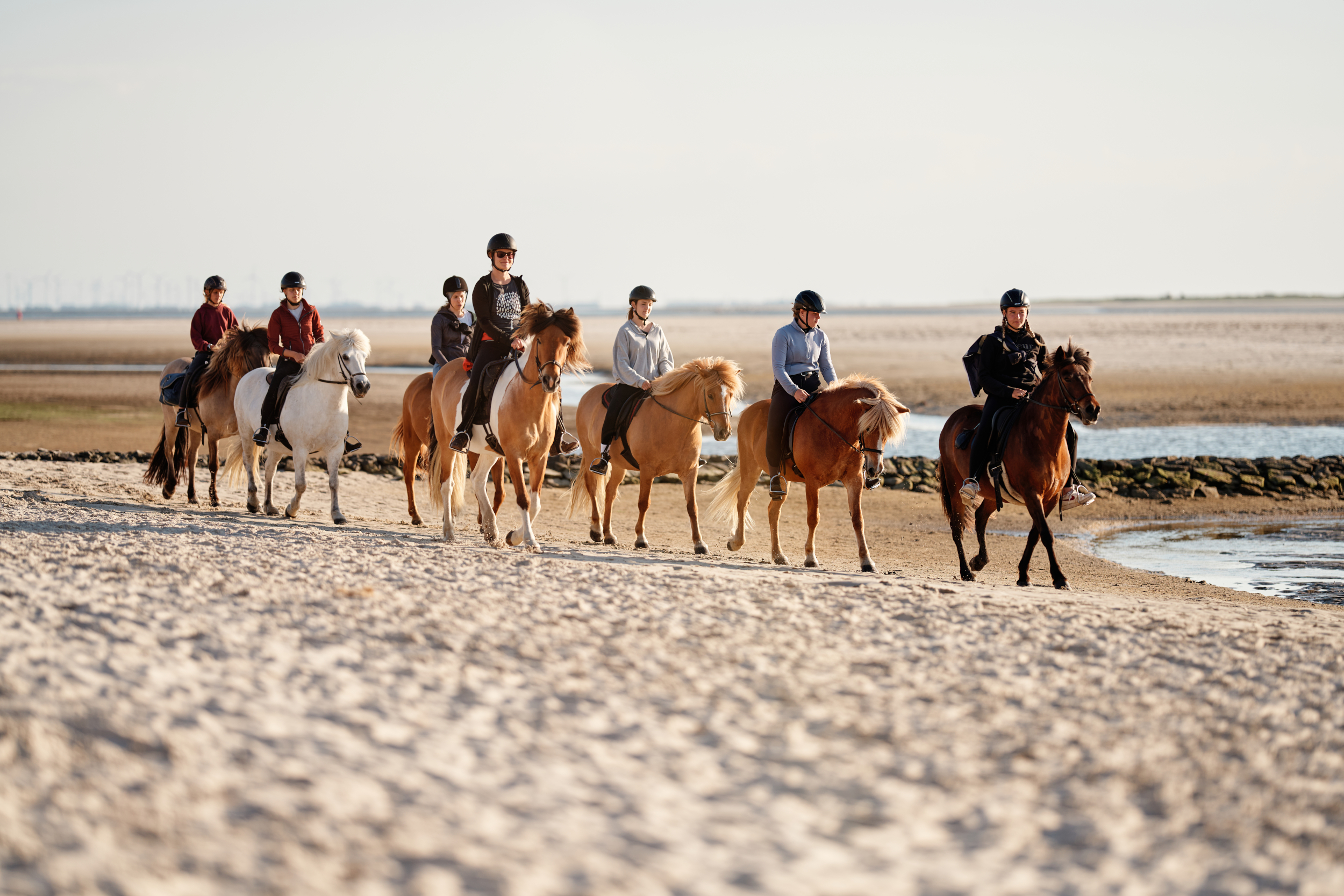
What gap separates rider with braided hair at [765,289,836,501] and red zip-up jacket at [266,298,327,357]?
524 centimetres

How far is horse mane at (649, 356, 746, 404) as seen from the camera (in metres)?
11.6

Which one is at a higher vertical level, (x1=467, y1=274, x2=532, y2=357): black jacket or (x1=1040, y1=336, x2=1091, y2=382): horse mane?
(x1=467, y1=274, x2=532, y2=357): black jacket

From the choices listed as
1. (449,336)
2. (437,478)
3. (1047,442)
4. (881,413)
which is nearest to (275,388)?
(449,336)

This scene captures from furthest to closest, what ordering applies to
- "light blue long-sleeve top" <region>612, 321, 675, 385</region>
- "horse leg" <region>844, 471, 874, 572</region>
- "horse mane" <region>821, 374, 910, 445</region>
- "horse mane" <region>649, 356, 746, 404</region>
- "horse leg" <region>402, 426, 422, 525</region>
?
"horse leg" <region>402, 426, 422, 525</region>
"light blue long-sleeve top" <region>612, 321, 675, 385</region>
"horse mane" <region>649, 356, 746, 404</region>
"horse leg" <region>844, 471, 874, 572</region>
"horse mane" <region>821, 374, 910, 445</region>

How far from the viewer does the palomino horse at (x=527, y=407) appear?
10711mm

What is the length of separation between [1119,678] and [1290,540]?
989cm

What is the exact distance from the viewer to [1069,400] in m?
10.3

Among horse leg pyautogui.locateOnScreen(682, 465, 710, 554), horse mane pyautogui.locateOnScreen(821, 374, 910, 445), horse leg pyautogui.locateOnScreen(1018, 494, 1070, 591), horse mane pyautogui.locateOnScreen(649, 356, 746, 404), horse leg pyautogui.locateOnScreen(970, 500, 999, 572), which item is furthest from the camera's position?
horse leg pyautogui.locateOnScreen(682, 465, 710, 554)

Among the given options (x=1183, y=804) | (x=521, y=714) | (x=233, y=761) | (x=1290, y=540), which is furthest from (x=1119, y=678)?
(x=1290, y=540)

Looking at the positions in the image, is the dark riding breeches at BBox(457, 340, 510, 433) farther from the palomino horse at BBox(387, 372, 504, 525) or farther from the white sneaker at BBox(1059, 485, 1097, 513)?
the white sneaker at BBox(1059, 485, 1097, 513)

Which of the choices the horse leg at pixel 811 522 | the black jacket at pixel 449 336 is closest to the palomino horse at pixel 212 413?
the black jacket at pixel 449 336

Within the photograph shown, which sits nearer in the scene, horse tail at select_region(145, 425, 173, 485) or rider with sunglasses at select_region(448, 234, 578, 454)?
rider with sunglasses at select_region(448, 234, 578, 454)

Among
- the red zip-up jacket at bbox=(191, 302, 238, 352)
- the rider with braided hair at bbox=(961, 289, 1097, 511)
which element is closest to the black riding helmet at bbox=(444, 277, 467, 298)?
the red zip-up jacket at bbox=(191, 302, 238, 352)

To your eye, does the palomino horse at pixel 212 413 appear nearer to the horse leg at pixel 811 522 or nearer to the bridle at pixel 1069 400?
the horse leg at pixel 811 522
